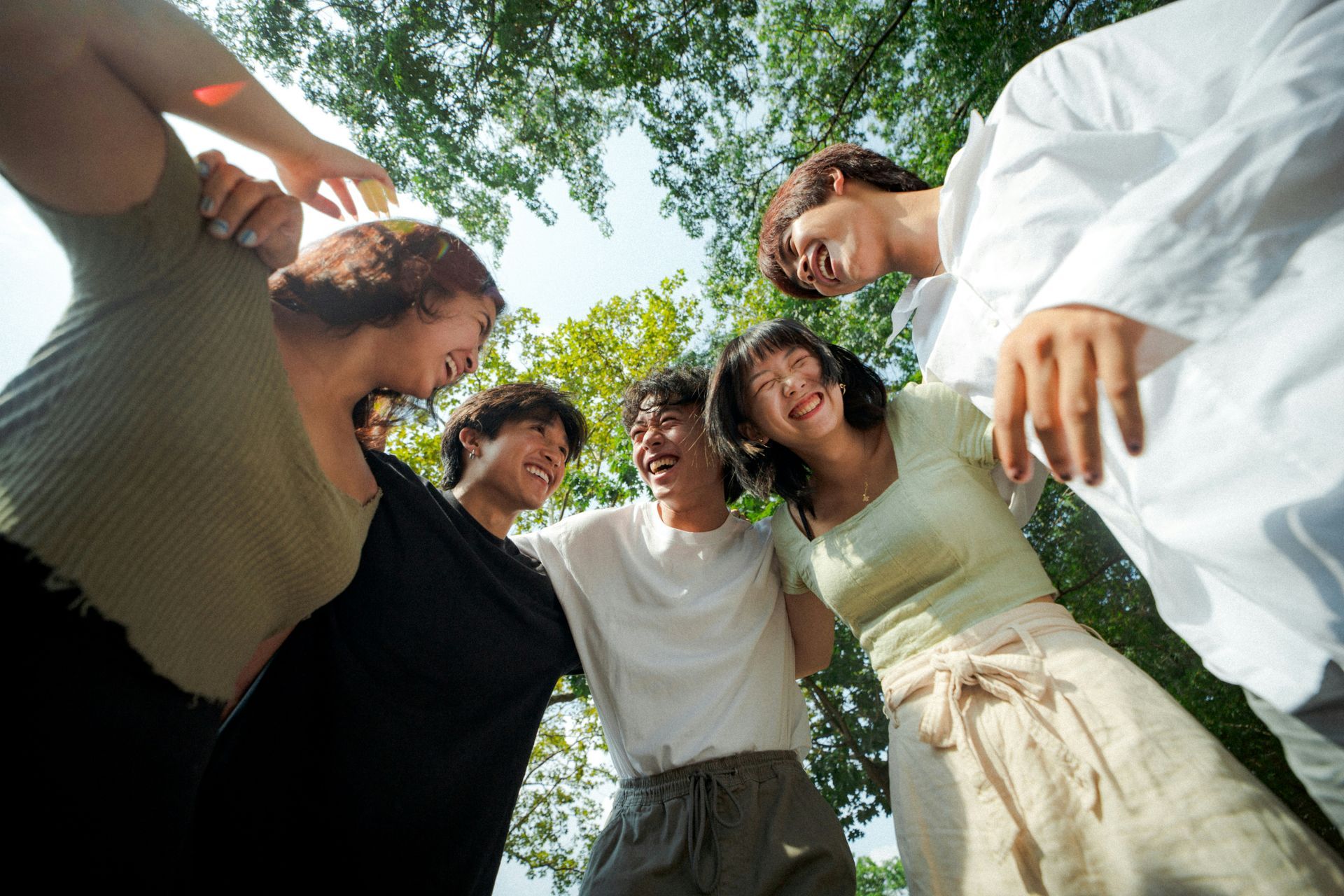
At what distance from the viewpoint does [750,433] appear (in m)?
2.47

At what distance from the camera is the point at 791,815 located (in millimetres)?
2133

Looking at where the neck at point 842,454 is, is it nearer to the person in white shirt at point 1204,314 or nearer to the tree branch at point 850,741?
the person in white shirt at point 1204,314

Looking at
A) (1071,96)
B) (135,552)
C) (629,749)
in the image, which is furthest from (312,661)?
(1071,96)

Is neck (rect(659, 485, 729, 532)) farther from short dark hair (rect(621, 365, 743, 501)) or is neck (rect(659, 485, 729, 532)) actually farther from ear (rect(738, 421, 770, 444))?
ear (rect(738, 421, 770, 444))

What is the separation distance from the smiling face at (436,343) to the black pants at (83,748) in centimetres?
80

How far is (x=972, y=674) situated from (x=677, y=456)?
60.0 inches

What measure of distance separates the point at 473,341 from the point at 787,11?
6269 mm

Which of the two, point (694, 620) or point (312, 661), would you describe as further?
point (694, 620)

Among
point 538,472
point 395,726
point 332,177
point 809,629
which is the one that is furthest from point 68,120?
point 809,629

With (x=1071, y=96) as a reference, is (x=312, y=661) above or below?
below

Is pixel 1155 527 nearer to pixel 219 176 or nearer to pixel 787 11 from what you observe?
pixel 219 176

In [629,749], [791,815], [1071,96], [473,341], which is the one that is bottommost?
[791,815]

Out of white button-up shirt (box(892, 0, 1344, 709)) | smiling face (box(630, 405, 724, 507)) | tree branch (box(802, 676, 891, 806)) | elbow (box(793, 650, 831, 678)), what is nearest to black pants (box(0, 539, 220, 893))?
white button-up shirt (box(892, 0, 1344, 709))

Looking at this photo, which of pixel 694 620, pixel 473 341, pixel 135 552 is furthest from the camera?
pixel 694 620
